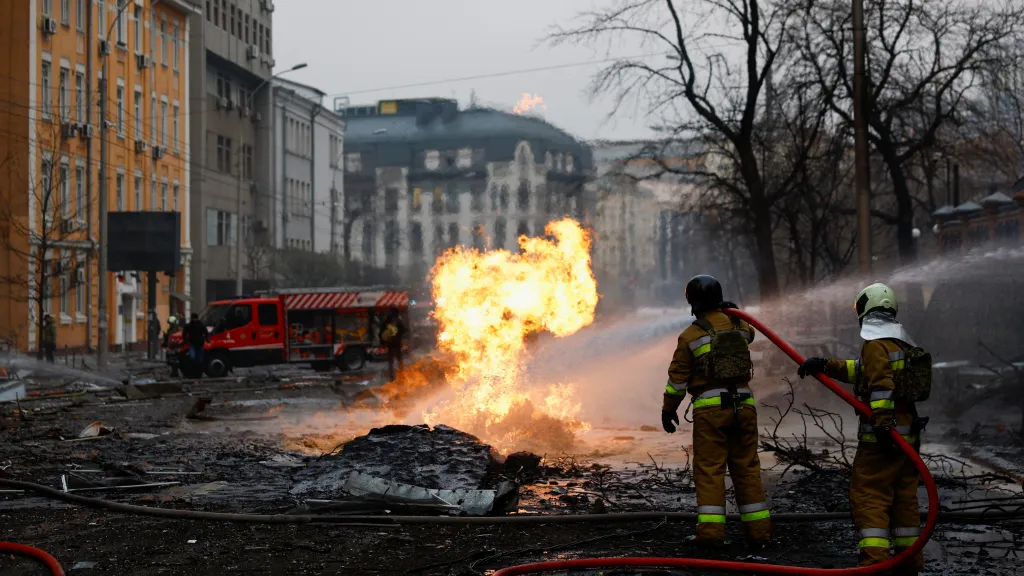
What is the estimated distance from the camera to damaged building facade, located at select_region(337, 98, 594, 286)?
101750 mm

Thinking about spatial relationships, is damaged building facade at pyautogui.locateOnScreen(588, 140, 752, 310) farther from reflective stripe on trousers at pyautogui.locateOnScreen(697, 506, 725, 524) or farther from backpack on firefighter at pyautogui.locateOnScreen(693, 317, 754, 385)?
reflective stripe on trousers at pyautogui.locateOnScreen(697, 506, 725, 524)

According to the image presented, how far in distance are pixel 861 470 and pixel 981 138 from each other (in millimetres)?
21001

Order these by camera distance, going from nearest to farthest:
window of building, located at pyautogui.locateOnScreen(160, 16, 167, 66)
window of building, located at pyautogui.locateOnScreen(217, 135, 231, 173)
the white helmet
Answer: the white helmet → window of building, located at pyautogui.locateOnScreen(160, 16, 167, 66) → window of building, located at pyautogui.locateOnScreen(217, 135, 231, 173)

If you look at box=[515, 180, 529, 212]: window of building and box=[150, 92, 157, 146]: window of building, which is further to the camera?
box=[515, 180, 529, 212]: window of building

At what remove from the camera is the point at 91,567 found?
7.40 m

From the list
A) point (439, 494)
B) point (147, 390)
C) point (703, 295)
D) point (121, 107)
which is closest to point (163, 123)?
point (121, 107)

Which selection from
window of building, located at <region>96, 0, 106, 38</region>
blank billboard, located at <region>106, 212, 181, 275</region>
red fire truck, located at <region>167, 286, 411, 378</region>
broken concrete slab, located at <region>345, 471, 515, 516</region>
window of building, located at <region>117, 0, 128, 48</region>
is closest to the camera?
broken concrete slab, located at <region>345, 471, 515, 516</region>

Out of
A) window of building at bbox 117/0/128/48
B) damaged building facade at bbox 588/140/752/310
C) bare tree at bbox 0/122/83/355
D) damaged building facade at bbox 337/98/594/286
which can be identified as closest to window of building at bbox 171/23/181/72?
window of building at bbox 117/0/128/48

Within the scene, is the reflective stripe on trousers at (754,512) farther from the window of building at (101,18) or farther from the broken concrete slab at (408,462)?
the window of building at (101,18)

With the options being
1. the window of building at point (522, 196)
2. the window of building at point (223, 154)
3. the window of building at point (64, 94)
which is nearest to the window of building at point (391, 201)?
the window of building at point (522, 196)

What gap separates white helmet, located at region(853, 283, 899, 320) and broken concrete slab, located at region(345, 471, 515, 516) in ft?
10.7

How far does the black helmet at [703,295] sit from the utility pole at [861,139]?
34.4 feet

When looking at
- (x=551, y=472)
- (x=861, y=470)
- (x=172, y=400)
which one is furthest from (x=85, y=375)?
(x=861, y=470)

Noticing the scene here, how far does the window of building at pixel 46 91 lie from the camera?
40969 millimetres
